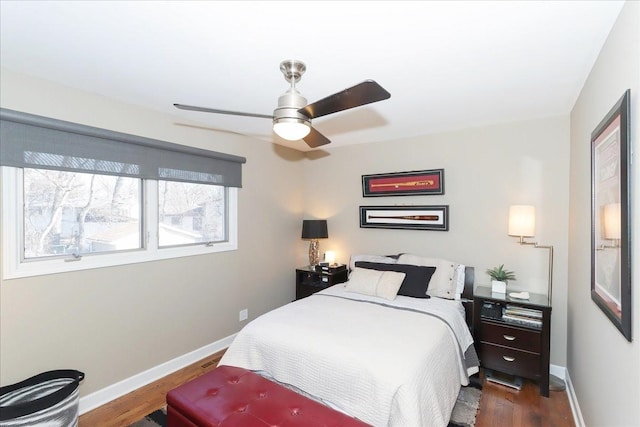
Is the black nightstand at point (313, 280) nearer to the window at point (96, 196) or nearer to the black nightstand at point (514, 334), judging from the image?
the window at point (96, 196)

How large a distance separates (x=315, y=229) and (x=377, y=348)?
7.28 ft

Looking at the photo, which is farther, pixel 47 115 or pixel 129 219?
pixel 129 219

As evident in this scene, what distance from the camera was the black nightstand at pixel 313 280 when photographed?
378 centimetres

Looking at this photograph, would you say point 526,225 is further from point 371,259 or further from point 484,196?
point 371,259

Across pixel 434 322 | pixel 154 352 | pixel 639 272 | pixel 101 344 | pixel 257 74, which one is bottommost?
pixel 154 352

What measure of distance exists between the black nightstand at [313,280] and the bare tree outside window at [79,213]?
193cm

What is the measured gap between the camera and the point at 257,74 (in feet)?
6.63

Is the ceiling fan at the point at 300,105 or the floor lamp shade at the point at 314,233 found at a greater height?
the ceiling fan at the point at 300,105

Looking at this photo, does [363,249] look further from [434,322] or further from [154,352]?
[154,352]

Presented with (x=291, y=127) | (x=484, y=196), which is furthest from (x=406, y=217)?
(x=291, y=127)

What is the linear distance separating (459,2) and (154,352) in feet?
11.0

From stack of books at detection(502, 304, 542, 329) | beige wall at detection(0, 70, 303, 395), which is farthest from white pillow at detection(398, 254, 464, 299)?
beige wall at detection(0, 70, 303, 395)

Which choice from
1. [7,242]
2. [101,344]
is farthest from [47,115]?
[101,344]

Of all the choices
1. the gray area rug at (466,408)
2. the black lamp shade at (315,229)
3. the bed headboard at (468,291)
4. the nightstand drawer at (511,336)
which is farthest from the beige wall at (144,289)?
the nightstand drawer at (511,336)
